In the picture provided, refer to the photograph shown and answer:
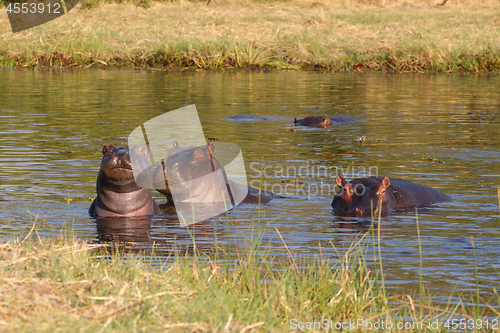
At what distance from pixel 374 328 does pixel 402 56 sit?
78.4ft

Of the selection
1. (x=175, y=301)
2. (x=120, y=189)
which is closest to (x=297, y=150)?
(x=120, y=189)

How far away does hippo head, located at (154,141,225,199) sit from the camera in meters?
7.39

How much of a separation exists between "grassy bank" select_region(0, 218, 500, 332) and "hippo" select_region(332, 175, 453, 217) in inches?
106

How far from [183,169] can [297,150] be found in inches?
180

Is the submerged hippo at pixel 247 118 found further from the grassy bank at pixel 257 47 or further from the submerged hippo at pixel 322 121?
the grassy bank at pixel 257 47

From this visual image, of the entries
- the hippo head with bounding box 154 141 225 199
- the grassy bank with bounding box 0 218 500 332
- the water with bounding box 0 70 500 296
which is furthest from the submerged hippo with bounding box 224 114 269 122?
the grassy bank with bounding box 0 218 500 332

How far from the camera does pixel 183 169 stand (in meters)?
7.44

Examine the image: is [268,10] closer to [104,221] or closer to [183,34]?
[183,34]

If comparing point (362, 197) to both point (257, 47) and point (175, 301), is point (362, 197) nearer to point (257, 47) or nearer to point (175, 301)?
point (175, 301)

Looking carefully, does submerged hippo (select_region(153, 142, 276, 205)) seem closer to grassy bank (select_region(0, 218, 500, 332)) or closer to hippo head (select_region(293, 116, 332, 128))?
grassy bank (select_region(0, 218, 500, 332))

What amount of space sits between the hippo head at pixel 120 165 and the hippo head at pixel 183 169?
63 centimetres

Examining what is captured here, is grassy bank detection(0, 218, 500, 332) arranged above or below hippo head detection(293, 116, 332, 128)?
above

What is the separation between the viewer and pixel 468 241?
6.34m

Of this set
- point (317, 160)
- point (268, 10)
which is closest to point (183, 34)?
point (268, 10)
